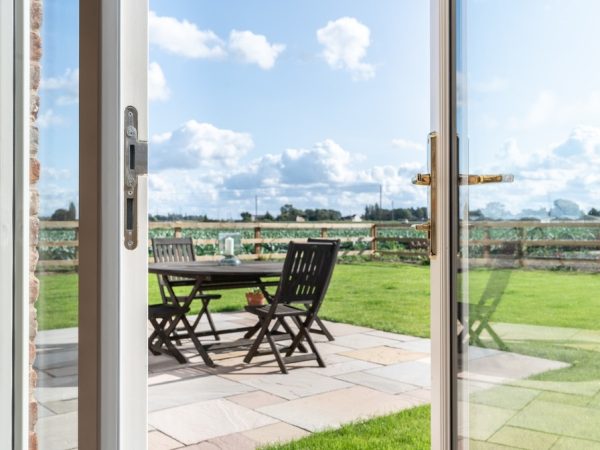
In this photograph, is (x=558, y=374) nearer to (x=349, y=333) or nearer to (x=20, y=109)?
(x=20, y=109)

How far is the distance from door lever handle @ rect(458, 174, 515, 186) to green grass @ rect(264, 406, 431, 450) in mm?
1496

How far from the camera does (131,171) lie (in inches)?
32.8

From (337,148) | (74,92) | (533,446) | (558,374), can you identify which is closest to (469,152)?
(558,374)

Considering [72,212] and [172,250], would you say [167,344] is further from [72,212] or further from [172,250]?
[72,212]

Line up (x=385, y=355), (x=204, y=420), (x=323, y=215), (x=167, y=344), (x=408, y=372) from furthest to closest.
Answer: (x=323, y=215) → (x=385, y=355) → (x=167, y=344) → (x=408, y=372) → (x=204, y=420)

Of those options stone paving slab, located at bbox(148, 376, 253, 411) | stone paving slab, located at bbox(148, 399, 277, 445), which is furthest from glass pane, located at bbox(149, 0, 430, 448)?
stone paving slab, located at bbox(148, 399, 277, 445)

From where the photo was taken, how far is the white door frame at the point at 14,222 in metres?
0.79

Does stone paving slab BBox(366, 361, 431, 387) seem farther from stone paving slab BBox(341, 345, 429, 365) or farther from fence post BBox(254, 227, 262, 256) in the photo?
fence post BBox(254, 227, 262, 256)

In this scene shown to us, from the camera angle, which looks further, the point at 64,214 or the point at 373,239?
the point at 373,239

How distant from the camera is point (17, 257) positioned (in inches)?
32.1

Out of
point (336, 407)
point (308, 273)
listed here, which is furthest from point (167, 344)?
point (336, 407)

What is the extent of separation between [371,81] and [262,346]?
7.88 meters

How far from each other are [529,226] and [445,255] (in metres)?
0.23

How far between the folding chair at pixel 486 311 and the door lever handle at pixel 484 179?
0.81ft
